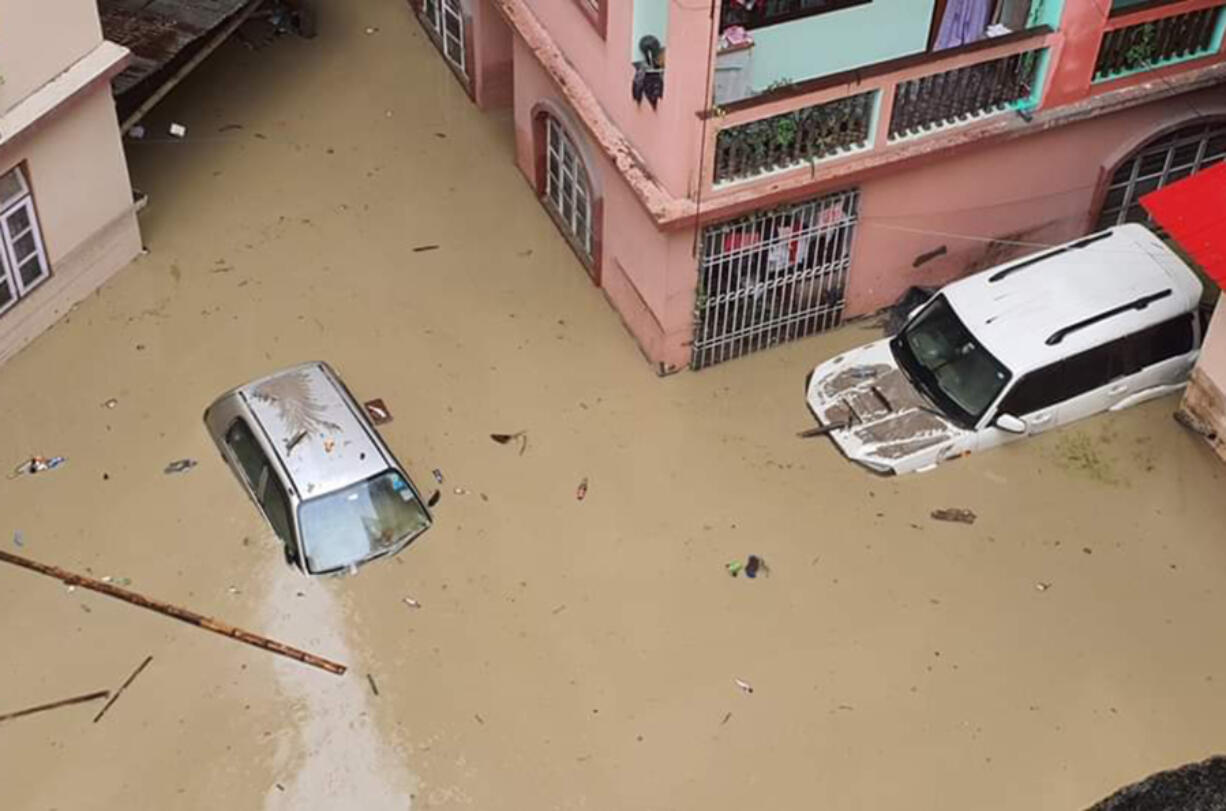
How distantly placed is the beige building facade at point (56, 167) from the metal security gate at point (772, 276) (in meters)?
6.79

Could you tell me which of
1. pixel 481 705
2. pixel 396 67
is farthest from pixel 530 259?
pixel 481 705

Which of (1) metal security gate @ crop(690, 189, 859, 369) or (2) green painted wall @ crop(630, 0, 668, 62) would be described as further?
(1) metal security gate @ crop(690, 189, 859, 369)

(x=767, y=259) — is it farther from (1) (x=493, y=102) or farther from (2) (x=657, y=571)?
(1) (x=493, y=102)

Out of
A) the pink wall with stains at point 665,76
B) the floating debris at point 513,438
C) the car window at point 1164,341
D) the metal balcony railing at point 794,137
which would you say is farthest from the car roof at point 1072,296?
the floating debris at point 513,438

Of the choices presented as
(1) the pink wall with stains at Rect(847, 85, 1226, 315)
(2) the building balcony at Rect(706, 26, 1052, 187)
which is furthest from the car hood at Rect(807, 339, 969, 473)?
(2) the building balcony at Rect(706, 26, 1052, 187)

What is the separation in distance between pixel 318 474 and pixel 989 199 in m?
7.97

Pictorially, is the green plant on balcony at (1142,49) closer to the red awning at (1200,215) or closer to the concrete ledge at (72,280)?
the red awning at (1200,215)

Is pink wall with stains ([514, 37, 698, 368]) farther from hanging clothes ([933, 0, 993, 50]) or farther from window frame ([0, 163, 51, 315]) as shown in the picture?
window frame ([0, 163, 51, 315])

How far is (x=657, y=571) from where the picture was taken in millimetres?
15703

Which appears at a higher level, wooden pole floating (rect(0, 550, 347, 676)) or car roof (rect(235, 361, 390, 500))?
car roof (rect(235, 361, 390, 500))

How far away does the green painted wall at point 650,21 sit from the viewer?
15.4 meters

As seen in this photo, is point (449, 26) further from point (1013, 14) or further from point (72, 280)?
point (1013, 14)

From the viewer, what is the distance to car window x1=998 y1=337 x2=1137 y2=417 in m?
16.3

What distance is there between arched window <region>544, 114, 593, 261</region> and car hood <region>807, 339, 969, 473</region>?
3.35 metres
